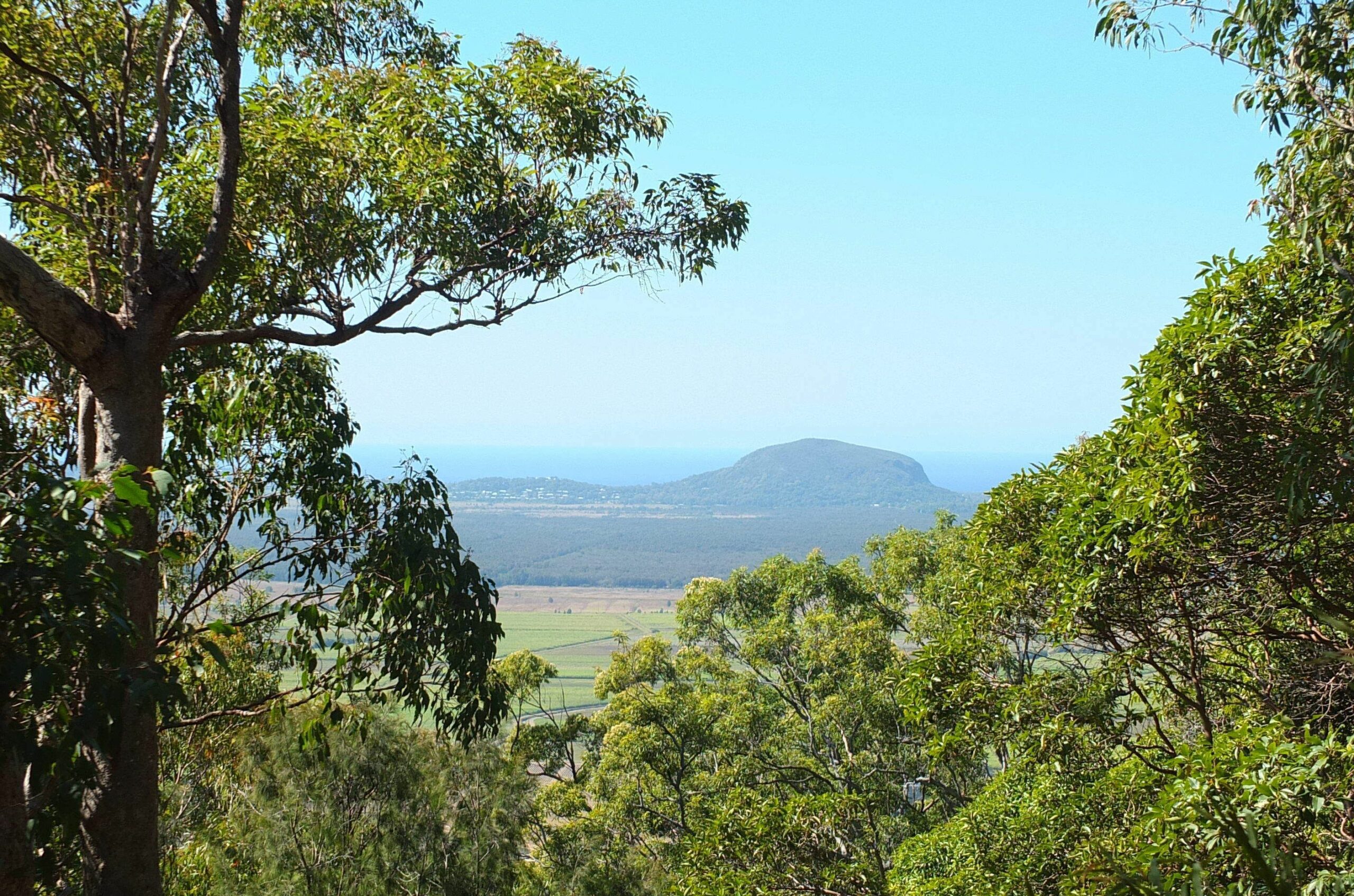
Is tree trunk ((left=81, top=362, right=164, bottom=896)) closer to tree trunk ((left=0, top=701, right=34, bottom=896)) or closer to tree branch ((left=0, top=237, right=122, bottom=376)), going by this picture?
tree branch ((left=0, top=237, right=122, bottom=376))

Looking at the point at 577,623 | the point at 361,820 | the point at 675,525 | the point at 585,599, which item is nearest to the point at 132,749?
the point at 361,820

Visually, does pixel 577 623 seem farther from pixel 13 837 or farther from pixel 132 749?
pixel 13 837

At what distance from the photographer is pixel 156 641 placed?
4.15m

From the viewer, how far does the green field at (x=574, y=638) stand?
56438 mm

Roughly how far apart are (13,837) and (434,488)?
8.58 ft

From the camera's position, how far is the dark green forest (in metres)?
3.26

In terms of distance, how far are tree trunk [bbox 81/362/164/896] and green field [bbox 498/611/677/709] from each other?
46361 mm

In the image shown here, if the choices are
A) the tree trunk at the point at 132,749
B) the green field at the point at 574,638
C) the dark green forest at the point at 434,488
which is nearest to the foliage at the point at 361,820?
the dark green forest at the point at 434,488

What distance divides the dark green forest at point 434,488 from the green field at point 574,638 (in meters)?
44.9

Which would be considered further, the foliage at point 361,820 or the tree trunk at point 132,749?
the foliage at point 361,820

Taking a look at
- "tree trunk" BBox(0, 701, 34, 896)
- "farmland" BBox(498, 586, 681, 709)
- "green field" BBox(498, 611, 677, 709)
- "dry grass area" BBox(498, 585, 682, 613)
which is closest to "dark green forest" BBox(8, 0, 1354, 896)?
"tree trunk" BBox(0, 701, 34, 896)

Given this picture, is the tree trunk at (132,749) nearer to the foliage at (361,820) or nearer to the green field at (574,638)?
the foliage at (361,820)

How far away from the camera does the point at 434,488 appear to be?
480 cm

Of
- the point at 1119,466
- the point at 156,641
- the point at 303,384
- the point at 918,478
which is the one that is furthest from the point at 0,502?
the point at 918,478
